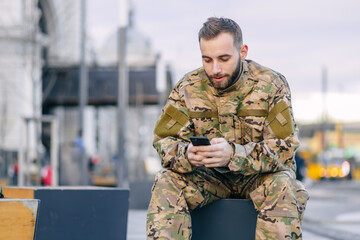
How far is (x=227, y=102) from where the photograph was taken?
377 centimetres

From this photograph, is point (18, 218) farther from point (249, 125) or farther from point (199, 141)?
point (249, 125)

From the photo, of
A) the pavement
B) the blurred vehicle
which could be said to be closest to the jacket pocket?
the pavement

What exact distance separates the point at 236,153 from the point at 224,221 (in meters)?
0.47

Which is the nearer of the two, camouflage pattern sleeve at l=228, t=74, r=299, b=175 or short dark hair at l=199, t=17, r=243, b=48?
camouflage pattern sleeve at l=228, t=74, r=299, b=175

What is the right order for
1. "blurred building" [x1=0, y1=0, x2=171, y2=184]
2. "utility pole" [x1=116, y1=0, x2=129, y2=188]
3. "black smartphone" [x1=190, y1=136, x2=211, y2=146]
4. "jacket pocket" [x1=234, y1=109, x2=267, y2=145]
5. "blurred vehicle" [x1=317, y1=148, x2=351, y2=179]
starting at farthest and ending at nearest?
"blurred vehicle" [x1=317, y1=148, x2=351, y2=179]
"blurred building" [x1=0, y1=0, x2=171, y2=184]
"utility pole" [x1=116, y1=0, x2=129, y2=188]
"jacket pocket" [x1=234, y1=109, x2=267, y2=145]
"black smartphone" [x1=190, y1=136, x2=211, y2=146]

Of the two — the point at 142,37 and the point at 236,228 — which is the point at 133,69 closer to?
the point at 236,228

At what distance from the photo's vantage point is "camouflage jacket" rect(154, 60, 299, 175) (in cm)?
366

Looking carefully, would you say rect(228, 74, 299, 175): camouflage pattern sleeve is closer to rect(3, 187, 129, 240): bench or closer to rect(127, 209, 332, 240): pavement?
rect(3, 187, 129, 240): bench

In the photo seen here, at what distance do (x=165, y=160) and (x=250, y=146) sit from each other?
1.47 feet

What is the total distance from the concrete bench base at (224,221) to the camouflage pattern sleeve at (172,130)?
1.07ft

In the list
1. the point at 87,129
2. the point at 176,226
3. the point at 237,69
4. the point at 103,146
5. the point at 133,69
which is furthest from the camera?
the point at 103,146

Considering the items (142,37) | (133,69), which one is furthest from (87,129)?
(142,37)

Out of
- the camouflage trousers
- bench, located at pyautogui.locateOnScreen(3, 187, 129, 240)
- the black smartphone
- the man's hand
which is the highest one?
the black smartphone

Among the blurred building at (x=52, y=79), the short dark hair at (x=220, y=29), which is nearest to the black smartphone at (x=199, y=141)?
the short dark hair at (x=220, y=29)
